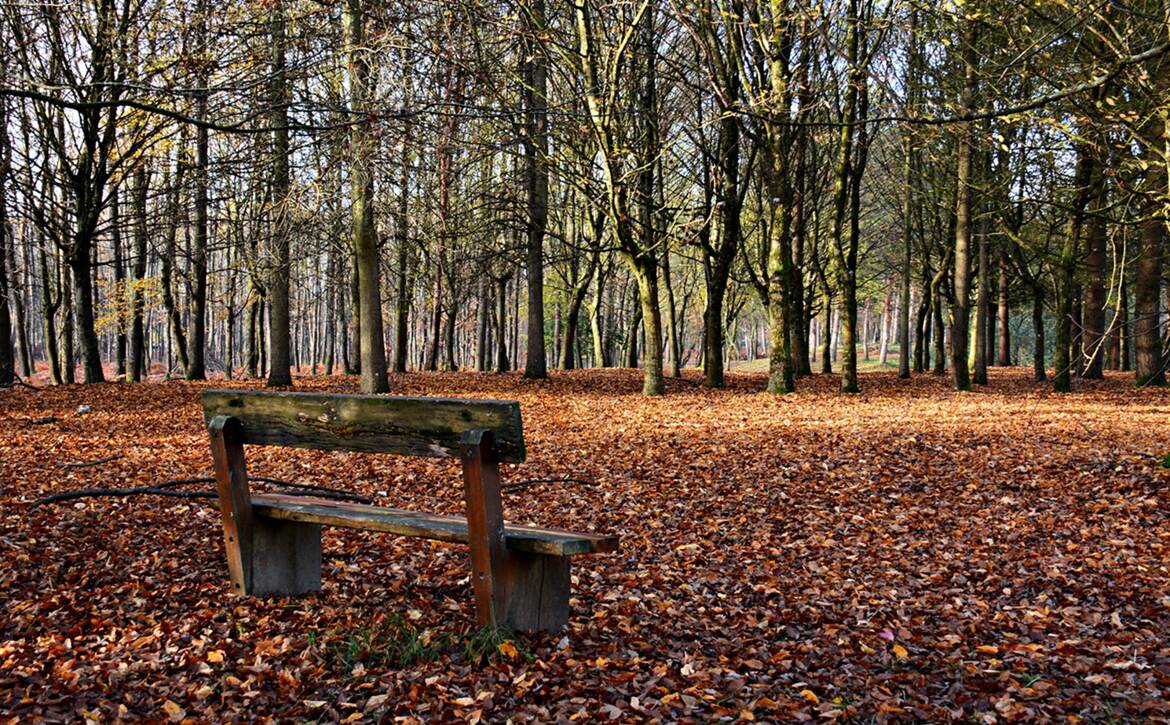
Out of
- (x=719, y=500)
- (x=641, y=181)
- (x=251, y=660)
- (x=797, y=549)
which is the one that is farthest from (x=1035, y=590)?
(x=641, y=181)

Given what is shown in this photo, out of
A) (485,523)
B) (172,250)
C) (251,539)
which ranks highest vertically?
(172,250)

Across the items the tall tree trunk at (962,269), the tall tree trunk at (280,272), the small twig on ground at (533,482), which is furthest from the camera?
the tall tree trunk at (962,269)

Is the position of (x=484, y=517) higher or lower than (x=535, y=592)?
higher

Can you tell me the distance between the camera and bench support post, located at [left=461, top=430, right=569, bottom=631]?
3.73m

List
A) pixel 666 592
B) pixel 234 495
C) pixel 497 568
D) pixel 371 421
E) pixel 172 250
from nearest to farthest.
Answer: pixel 497 568 < pixel 371 421 < pixel 234 495 < pixel 666 592 < pixel 172 250

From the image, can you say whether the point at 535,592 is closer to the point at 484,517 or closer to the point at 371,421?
the point at 484,517

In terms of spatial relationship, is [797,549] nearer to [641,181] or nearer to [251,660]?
[251,660]

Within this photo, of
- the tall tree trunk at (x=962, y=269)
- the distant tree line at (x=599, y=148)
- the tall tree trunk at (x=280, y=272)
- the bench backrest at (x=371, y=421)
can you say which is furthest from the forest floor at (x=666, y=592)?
the tall tree trunk at (x=962, y=269)

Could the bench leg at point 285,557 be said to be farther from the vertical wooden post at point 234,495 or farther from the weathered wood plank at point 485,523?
the weathered wood plank at point 485,523

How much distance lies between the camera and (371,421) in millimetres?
4082

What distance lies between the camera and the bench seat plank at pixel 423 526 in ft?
12.4

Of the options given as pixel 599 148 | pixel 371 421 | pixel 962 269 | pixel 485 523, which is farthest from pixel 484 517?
pixel 962 269

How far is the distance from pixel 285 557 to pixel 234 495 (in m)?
0.58

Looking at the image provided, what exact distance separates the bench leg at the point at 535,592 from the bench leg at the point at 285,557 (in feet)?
4.84
